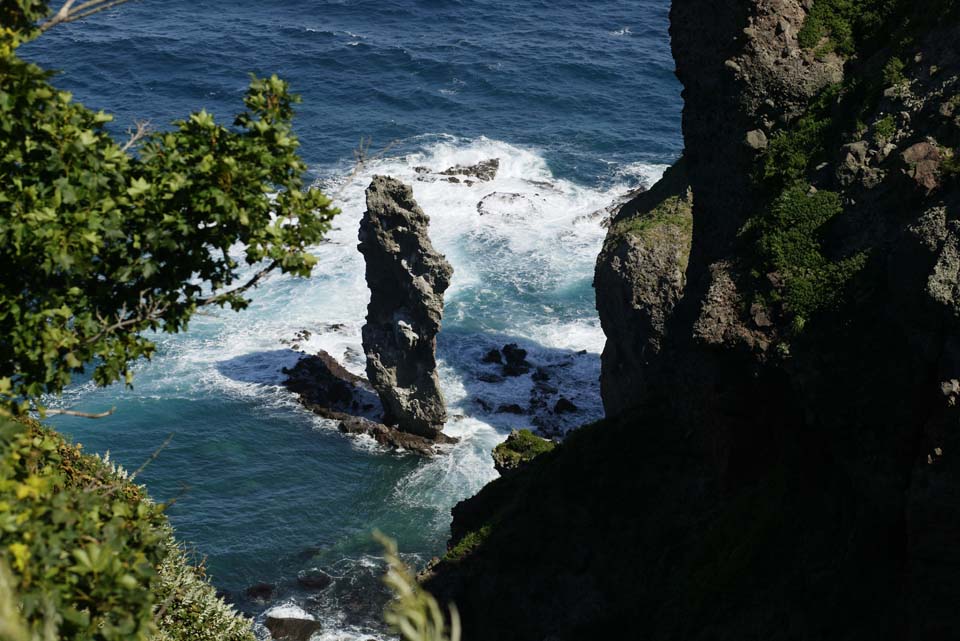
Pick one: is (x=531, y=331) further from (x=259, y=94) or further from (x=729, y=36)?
(x=259, y=94)

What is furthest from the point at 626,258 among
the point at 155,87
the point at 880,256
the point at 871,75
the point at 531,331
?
the point at 155,87

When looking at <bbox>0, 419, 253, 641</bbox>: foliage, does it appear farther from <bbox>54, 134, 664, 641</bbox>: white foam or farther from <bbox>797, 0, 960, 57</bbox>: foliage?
<bbox>54, 134, 664, 641</bbox>: white foam

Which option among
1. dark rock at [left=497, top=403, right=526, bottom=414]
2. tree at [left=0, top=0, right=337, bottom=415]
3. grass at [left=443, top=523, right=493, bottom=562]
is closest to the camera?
tree at [left=0, top=0, right=337, bottom=415]

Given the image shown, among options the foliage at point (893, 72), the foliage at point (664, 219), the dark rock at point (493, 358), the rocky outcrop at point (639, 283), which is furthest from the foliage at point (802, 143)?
the dark rock at point (493, 358)

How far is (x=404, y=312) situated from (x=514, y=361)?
10.6 meters

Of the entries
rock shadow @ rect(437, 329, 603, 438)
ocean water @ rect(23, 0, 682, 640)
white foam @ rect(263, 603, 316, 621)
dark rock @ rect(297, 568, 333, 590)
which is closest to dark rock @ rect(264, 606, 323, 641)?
white foam @ rect(263, 603, 316, 621)

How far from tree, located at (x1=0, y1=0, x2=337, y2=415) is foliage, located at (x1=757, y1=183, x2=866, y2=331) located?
15.6m

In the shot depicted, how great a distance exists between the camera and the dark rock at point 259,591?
4622cm

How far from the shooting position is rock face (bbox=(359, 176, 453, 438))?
5925cm

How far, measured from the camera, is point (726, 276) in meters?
28.0

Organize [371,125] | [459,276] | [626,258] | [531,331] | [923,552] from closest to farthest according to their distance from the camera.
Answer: [923,552] → [626,258] → [531,331] → [459,276] → [371,125]

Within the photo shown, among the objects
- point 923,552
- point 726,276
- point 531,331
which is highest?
point 726,276

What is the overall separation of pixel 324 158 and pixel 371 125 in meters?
9.39

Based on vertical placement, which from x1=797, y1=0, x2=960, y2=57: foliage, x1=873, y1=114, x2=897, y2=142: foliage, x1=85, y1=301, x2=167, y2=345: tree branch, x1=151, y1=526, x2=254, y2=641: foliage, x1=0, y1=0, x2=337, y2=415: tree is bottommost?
x1=151, y1=526, x2=254, y2=641: foliage
